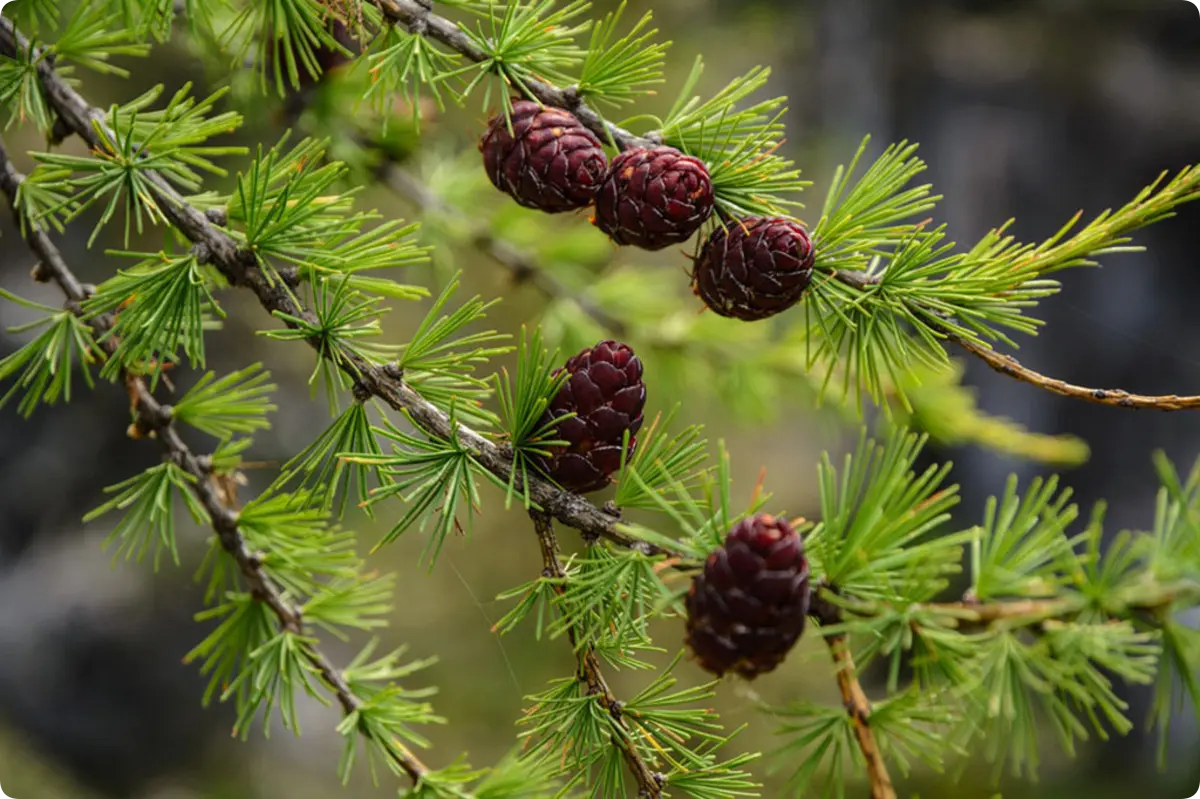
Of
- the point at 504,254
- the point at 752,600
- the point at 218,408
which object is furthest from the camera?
the point at 504,254

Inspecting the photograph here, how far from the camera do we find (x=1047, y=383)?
0.34 meters

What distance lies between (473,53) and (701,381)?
0.58 meters

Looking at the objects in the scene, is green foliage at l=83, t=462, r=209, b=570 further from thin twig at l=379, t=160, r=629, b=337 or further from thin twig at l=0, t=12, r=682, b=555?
thin twig at l=379, t=160, r=629, b=337

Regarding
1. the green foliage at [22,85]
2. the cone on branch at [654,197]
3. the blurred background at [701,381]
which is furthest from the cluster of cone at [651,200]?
the blurred background at [701,381]

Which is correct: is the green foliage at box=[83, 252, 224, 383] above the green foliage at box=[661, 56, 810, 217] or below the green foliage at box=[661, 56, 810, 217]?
below

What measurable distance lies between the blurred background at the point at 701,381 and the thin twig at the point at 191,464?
28cm

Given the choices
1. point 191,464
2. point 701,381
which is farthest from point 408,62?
point 701,381

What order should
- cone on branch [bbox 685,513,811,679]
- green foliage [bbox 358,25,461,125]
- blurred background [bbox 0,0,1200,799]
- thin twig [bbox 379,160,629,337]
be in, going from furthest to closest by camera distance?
blurred background [bbox 0,0,1200,799] → thin twig [bbox 379,160,629,337] → green foliage [bbox 358,25,461,125] → cone on branch [bbox 685,513,811,679]

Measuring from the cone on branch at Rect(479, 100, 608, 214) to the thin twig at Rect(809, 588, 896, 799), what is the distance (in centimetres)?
19

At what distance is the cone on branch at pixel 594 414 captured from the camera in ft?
1.13

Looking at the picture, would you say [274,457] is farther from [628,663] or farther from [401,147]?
[628,663]

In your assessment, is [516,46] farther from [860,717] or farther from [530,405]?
[860,717]

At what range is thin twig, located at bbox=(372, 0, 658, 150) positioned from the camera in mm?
386

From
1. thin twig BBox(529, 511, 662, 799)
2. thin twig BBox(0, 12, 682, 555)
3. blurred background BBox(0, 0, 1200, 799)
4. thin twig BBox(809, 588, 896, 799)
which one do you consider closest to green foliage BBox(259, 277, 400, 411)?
thin twig BBox(0, 12, 682, 555)
